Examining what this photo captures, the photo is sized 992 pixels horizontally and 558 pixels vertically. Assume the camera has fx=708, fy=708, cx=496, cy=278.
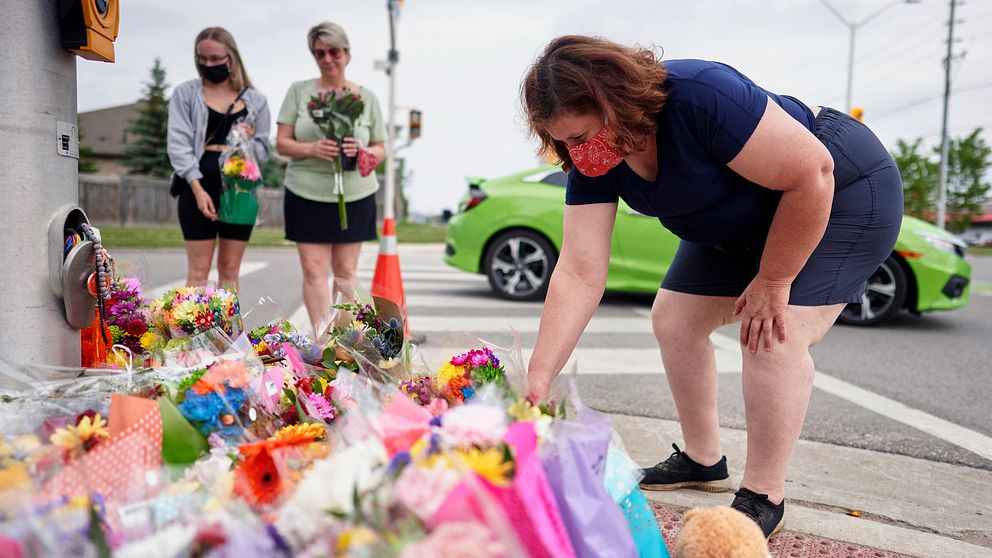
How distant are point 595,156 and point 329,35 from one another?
2.53 metres

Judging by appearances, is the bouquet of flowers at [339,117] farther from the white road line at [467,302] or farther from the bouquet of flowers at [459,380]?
the white road line at [467,302]

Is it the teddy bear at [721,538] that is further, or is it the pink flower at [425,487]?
the teddy bear at [721,538]

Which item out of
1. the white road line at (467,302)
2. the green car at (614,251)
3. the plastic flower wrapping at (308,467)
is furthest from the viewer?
the white road line at (467,302)

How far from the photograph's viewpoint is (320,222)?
3.96 meters

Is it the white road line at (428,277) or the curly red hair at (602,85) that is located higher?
the curly red hair at (602,85)

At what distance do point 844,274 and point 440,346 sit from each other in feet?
3.81

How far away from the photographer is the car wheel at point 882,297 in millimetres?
6141

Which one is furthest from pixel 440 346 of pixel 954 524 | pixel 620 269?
pixel 620 269

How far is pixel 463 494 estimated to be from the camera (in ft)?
3.28

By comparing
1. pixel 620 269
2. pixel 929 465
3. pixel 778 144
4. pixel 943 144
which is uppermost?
pixel 943 144

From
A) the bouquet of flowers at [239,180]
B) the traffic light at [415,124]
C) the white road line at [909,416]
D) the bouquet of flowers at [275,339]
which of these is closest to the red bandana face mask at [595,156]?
the bouquet of flowers at [275,339]

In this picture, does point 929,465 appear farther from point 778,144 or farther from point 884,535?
point 778,144

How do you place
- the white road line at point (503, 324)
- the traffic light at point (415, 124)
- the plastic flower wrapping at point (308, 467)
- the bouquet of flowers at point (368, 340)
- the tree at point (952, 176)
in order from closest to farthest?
1. the plastic flower wrapping at point (308, 467)
2. the bouquet of flowers at point (368, 340)
3. the white road line at point (503, 324)
4. the traffic light at point (415, 124)
5. the tree at point (952, 176)

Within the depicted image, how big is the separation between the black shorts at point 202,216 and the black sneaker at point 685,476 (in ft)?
8.33
